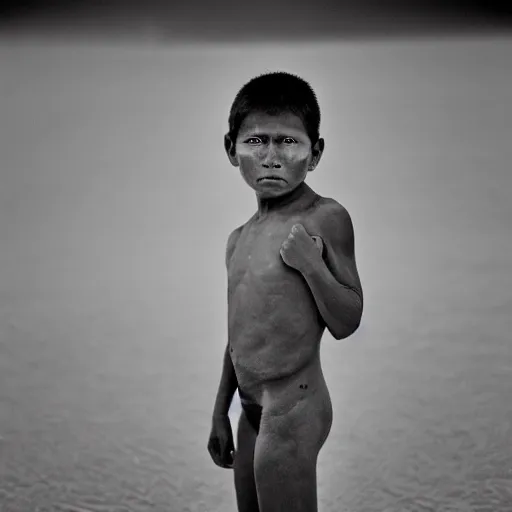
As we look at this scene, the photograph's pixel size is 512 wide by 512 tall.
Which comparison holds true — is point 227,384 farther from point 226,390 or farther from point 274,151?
point 274,151

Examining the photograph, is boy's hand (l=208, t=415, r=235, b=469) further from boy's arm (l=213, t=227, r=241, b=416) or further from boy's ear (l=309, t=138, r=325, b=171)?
boy's ear (l=309, t=138, r=325, b=171)

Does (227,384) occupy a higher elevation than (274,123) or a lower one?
lower

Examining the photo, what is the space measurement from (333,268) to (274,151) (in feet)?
0.70

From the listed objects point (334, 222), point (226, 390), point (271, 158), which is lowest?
point (226, 390)

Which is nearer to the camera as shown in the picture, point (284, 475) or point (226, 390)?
point (284, 475)

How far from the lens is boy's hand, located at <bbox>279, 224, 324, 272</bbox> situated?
1500 mm

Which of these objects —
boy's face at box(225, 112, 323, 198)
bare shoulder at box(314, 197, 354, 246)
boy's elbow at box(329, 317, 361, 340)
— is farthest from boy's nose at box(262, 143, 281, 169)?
boy's elbow at box(329, 317, 361, 340)

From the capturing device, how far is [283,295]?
59.9 inches

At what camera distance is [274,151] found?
155cm

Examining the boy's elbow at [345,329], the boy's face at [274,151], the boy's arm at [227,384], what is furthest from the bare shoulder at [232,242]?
the boy's elbow at [345,329]

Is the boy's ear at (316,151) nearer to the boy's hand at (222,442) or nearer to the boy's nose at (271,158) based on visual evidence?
the boy's nose at (271,158)

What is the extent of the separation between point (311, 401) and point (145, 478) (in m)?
0.69

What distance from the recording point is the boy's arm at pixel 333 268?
1501 mm

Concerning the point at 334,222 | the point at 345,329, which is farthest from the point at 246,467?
the point at 334,222
